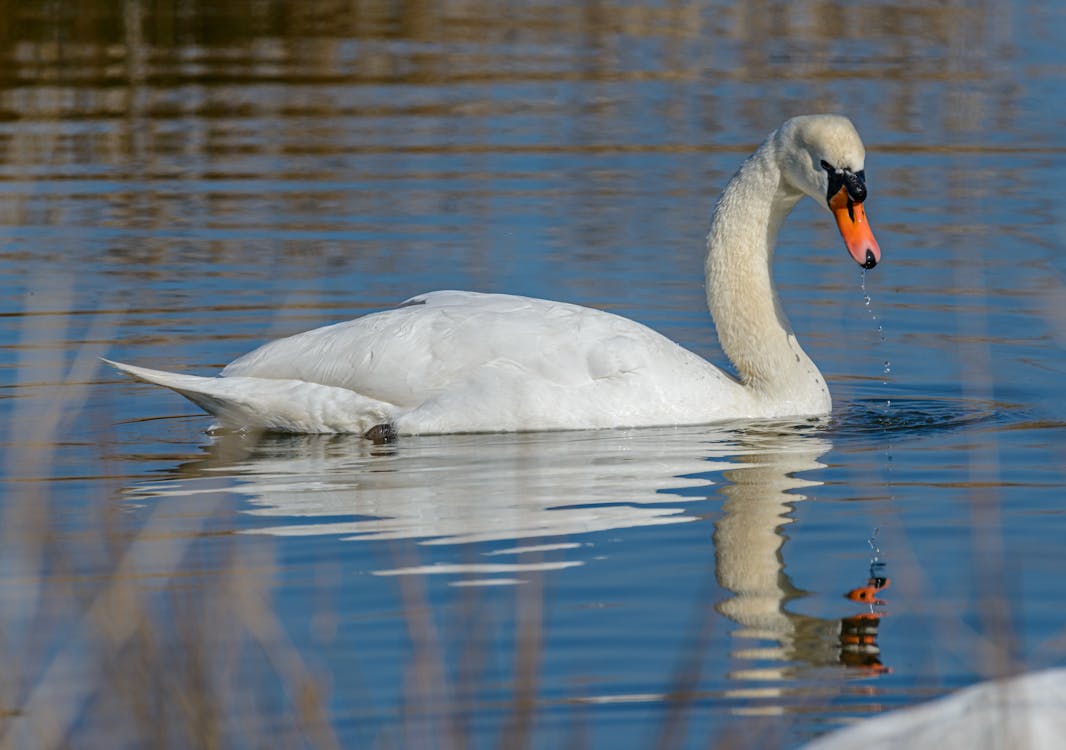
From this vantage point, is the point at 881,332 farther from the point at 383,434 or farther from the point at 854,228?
the point at 383,434

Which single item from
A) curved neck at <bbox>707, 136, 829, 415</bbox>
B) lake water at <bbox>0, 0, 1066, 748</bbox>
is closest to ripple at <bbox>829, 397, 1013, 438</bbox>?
lake water at <bbox>0, 0, 1066, 748</bbox>

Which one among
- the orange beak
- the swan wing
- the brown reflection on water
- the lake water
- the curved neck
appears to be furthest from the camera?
the brown reflection on water

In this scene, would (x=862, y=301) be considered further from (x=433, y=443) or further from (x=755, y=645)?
(x=755, y=645)

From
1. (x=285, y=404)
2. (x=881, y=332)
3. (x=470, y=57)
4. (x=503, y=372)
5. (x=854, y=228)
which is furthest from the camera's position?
(x=470, y=57)

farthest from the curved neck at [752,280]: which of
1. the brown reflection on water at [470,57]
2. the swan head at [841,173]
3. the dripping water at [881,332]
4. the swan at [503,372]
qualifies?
the brown reflection on water at [470,57]

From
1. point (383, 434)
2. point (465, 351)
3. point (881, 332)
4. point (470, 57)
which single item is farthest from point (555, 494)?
point (470, 57)

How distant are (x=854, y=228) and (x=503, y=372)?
1.72 meters

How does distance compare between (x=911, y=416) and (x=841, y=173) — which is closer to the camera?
(x=841, y=173)

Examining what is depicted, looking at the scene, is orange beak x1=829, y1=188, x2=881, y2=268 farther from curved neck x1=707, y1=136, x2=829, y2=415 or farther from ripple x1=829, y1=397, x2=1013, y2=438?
ripple x1=829, y1=397, x2=1013, y2=438

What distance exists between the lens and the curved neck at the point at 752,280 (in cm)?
948

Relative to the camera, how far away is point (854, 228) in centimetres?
911

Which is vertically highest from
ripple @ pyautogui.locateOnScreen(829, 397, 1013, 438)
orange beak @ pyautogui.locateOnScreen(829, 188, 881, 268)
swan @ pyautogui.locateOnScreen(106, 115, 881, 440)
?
orange beak @ pyautogui.locateOnScreen(829, 188, 881, 268)

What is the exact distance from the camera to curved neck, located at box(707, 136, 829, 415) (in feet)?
31.1

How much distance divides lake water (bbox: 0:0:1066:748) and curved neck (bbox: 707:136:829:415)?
0.39 metres
